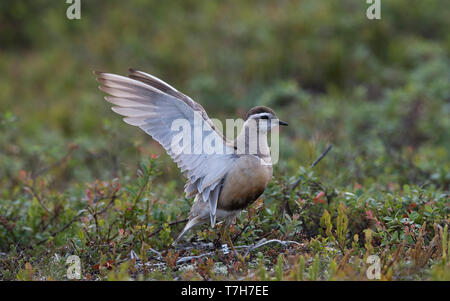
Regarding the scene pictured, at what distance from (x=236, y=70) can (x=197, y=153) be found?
305 inches

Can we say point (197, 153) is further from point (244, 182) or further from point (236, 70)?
point (236, 70)

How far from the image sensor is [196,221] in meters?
5.52

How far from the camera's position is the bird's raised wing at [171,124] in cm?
525

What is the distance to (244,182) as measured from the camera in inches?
207

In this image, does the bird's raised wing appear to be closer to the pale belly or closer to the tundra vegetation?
the pale belly

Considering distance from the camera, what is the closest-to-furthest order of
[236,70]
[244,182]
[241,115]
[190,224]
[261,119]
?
[244,182] < [190,224] < [261,119] < [241,115] < [236,70]

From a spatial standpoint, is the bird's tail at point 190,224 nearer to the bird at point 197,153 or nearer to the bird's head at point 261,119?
the bird at point 197,153

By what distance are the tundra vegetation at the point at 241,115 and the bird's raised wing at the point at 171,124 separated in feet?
1.32

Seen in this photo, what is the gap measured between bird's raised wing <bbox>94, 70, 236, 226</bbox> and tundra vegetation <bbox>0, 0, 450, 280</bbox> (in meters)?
0.40

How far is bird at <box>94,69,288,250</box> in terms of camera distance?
17.3 feet

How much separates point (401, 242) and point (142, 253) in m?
2.23

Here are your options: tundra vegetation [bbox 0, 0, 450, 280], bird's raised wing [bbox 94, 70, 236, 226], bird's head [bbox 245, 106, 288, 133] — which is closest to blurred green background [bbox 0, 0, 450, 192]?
tundra vegetation [bbox 0, 0, 450, 280]

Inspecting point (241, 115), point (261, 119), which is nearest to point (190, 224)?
point (261, 119)
